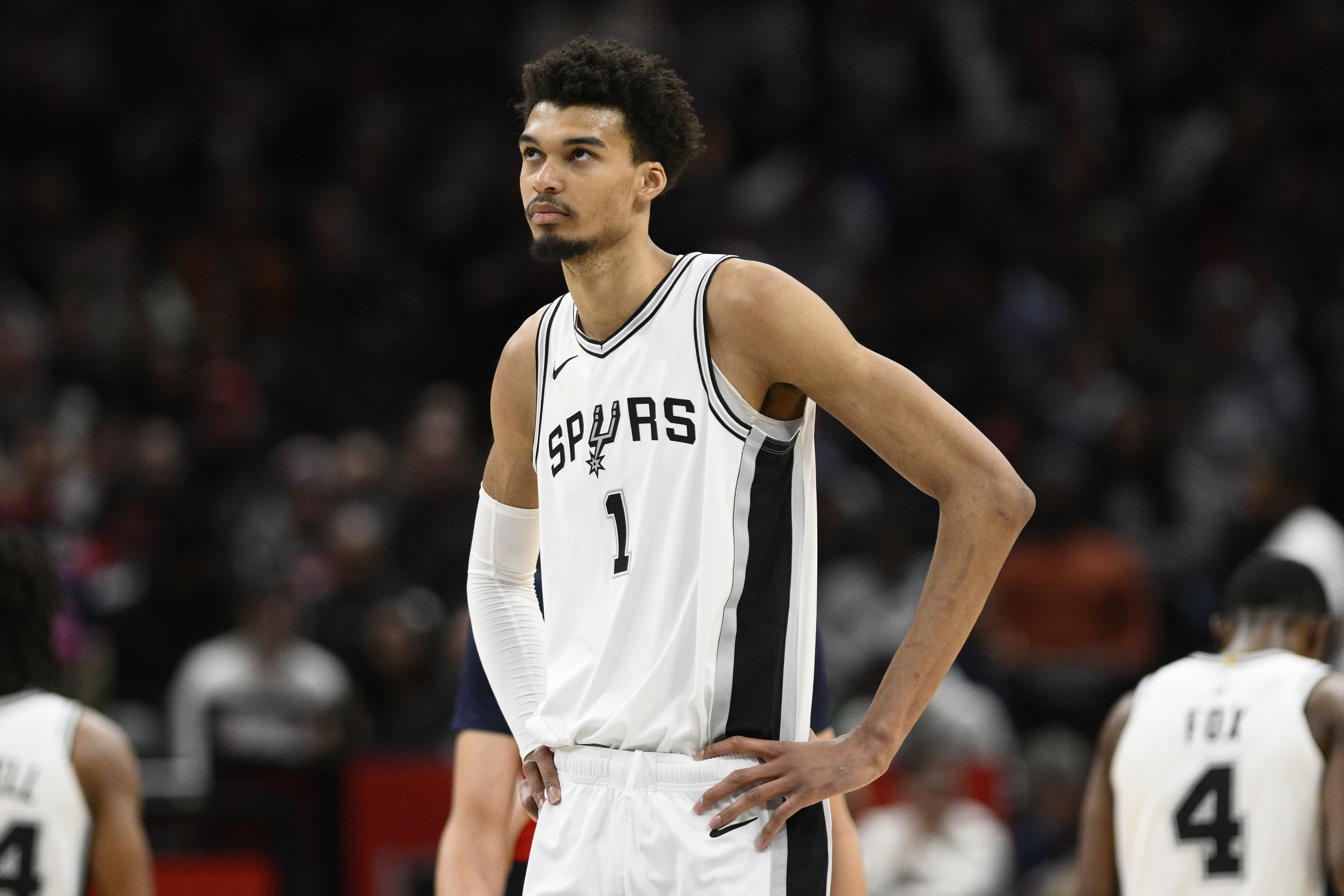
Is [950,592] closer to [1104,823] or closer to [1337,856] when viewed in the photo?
[1337,856]

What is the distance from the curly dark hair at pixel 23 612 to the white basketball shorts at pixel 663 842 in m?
2.28

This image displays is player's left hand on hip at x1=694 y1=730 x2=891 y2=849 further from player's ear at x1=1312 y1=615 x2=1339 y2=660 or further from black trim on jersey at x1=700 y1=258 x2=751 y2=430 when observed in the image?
player's ear at x1=1312 y1=615 x2=1339 y2=660

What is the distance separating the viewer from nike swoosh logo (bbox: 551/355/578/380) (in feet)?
11.1

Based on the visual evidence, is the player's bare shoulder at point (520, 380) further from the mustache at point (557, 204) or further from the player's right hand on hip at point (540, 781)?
the player's right hand on hip at point (540, 781)

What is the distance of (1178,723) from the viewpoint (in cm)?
502

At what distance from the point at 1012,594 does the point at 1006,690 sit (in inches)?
41.3

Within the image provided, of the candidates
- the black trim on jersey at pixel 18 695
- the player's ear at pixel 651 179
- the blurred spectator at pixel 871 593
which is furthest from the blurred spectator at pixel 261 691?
the player's ear at pixel 651 179

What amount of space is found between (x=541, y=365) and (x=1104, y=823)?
2.67m

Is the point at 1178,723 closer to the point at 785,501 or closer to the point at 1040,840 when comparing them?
the point at 785,501

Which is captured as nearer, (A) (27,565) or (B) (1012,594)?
(A) (27,565)

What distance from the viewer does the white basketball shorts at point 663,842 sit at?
304cm

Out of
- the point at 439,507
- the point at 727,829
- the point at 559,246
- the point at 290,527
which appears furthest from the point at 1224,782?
the point at 290,527

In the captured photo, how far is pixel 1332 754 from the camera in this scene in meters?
4.79

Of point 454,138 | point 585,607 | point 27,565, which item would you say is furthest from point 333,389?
point 585,607
